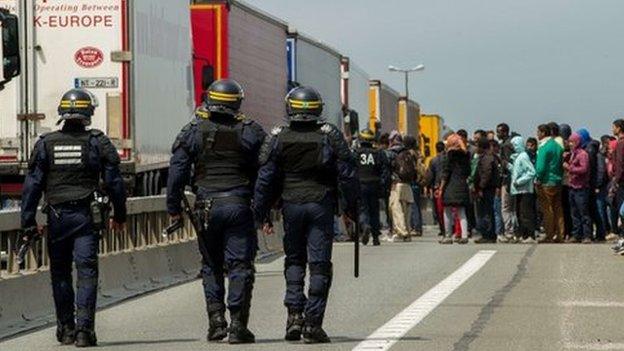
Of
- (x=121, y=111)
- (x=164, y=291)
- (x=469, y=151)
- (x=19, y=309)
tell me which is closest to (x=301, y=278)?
(x=19, y=309)

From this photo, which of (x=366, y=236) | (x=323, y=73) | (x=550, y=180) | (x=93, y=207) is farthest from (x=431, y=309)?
(x=323, y=73)

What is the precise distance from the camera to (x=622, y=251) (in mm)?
26594

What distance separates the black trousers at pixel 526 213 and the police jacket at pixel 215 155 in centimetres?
1708

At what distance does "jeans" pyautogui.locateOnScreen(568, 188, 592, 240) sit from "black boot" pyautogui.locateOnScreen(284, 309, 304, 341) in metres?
16.8

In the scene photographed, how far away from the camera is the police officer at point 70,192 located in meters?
14.3

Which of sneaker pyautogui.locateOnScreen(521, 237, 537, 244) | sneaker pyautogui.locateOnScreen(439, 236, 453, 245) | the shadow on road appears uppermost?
sneaker pyautogui.locateOnScreen(439, 236, 453, 245)

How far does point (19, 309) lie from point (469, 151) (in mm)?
16159

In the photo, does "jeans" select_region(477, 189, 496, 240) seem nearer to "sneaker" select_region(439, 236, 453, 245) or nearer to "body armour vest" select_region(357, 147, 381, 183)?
"sneaker" select_region(439, 236, 453, 245)

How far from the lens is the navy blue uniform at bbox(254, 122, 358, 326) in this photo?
14242 mm

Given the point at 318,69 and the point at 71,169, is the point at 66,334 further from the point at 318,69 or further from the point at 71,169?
the point at 318,69

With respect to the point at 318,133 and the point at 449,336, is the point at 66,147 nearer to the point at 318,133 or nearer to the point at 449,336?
the point at 318,133

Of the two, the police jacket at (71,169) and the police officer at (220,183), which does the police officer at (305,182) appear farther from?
the police jacket at (71,169)

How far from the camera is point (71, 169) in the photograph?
14.4 metres

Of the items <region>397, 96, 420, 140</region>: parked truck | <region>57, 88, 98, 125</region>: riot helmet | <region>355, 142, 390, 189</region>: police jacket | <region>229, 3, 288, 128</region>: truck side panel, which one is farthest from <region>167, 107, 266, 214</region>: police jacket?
<region>397, 96, 420, 140</region>: parked truck
